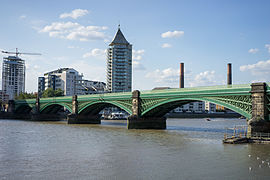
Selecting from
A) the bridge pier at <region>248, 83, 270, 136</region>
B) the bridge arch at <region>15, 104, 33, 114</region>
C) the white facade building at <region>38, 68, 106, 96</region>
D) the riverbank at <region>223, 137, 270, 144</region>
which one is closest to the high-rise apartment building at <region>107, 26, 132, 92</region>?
the white facade building at <region>38, 68, 106, 96</region>

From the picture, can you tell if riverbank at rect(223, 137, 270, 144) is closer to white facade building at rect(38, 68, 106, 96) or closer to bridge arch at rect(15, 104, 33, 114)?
bridge arch at rect(15, 104, 33, 114)

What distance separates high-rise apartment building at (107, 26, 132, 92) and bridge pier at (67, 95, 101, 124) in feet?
303

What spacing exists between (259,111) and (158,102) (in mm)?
20822

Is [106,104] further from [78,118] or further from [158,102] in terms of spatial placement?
[158,102]

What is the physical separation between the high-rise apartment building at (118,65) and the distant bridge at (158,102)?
74007mm

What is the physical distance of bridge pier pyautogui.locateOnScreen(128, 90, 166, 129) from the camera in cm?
5953

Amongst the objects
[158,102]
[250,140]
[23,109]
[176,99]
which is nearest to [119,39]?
[23,109]

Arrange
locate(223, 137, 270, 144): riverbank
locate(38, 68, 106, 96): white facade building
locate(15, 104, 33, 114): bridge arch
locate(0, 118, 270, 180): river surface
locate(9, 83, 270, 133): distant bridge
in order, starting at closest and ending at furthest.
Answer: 1. locate(0, 118, 270, 180): river surface
2. locate(223, 137, 270, 144): riverbank
3. locate(9, 83, 270, 133): distant bridge
4. locate(15, 104, 33, 114): bridge arch
5. locate(38, 68, 106, 96): white facade building

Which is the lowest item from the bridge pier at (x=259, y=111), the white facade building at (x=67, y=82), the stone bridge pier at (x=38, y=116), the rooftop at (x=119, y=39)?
the stone bridge pier at (x=38, y=116)

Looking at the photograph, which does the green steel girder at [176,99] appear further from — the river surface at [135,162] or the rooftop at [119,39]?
the rooftop at [119,39]

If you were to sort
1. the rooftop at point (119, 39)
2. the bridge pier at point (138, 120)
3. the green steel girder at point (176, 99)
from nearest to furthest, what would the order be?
the green steel girder at point (176, 99)
the bridge pier at point (138, 120)
the rooftop at point (119, 39)

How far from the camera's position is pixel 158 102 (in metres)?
56.2

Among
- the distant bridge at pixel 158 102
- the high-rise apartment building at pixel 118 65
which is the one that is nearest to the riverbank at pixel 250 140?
the distant bridge at pixel 158 102

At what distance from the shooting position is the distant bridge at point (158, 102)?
3962cm
